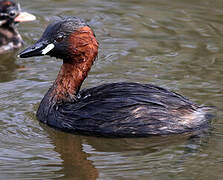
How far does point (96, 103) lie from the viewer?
6.32 metres

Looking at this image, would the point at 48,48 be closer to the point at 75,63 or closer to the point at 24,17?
the point at 75,63

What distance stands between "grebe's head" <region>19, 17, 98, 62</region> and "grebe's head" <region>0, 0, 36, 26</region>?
3208mm

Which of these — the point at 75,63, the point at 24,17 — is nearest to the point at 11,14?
the point at 24,17

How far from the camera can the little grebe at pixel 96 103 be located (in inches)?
244

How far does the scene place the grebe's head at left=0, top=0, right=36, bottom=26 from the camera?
977cm

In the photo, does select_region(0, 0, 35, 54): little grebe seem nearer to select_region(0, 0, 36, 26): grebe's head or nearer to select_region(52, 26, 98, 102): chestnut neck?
select_region(0, 0, 36, 26): grebe's head

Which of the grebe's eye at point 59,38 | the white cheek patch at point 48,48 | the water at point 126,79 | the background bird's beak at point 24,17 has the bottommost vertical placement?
the water at point 126,79

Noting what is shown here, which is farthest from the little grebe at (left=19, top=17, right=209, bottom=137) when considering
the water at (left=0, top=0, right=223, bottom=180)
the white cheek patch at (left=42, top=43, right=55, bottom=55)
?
the water at (left=0, top=0, right=223, bottom=180)

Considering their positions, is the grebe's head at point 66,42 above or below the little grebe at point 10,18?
above

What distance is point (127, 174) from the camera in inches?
216

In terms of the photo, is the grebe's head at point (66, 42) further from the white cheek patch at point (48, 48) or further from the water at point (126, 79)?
the water at point (126, 79)

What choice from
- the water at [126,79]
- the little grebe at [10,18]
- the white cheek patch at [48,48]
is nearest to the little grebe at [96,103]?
the white cheek patch at [48,48]

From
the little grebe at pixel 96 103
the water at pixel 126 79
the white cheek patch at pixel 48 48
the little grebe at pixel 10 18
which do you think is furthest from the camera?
the little grebe at pixel 10 18

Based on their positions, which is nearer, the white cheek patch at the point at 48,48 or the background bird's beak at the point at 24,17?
the white cheek patch at the point at 48,48
